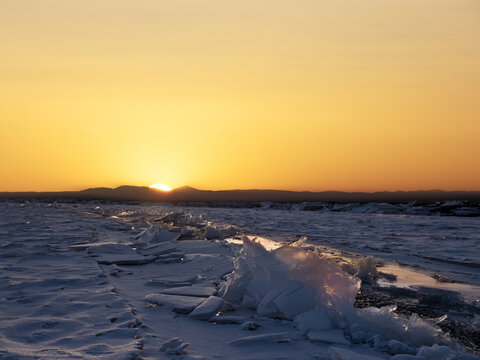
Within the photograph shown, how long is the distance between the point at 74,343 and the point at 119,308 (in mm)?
636

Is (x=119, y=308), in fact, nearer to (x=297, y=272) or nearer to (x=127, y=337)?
(x=127, y=337)

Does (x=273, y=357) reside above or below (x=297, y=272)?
→ below

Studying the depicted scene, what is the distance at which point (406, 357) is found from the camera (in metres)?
2.18

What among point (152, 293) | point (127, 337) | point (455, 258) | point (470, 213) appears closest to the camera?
→ point (127, 337)

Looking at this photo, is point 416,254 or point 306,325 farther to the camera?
point 416,254

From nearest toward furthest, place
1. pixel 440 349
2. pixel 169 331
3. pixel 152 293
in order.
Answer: pixel 440 349
pixel 169 331
pixel 152 293

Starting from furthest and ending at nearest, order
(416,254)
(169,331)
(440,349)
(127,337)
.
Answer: (416,254) → (169,331) → (127,337) → (440,349)

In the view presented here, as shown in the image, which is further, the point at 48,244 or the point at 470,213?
the point at 470,213

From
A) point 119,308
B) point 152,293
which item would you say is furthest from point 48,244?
point 119,308

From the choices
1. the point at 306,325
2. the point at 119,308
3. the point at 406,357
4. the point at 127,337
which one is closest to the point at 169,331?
the point at 127,337

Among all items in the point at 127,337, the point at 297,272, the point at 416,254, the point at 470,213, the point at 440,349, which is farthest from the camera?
the point at 470,213

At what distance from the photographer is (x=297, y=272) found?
10.1 feet

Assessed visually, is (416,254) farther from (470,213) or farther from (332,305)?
(470,213)

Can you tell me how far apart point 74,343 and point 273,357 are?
1.06 meters
